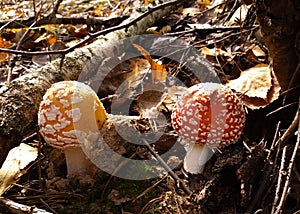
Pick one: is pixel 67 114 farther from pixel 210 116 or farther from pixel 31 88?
pixel 210 116

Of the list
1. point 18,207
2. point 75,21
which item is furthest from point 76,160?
point 75,21

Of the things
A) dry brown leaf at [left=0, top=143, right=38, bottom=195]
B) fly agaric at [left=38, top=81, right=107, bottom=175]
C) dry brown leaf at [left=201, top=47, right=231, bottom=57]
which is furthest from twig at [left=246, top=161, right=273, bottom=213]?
dry brown leaf at [left=0, top=143, right=38, bottom=195]

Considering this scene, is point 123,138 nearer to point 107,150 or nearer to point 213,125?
point 107,150

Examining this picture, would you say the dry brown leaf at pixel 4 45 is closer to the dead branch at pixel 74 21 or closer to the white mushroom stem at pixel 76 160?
the dead branch at pixel 74 21

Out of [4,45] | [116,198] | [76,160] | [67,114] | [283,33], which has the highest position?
[283,33]

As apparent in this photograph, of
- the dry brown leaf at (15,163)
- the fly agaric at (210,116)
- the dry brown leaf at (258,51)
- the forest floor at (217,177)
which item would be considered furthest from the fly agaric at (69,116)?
the dry brown leaf at (258,51)

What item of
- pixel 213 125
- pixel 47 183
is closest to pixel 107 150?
pixel 47 183

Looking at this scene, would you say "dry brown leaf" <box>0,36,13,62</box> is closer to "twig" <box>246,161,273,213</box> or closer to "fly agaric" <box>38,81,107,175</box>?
"fly agaric" <box>38,81,107,175</box>
